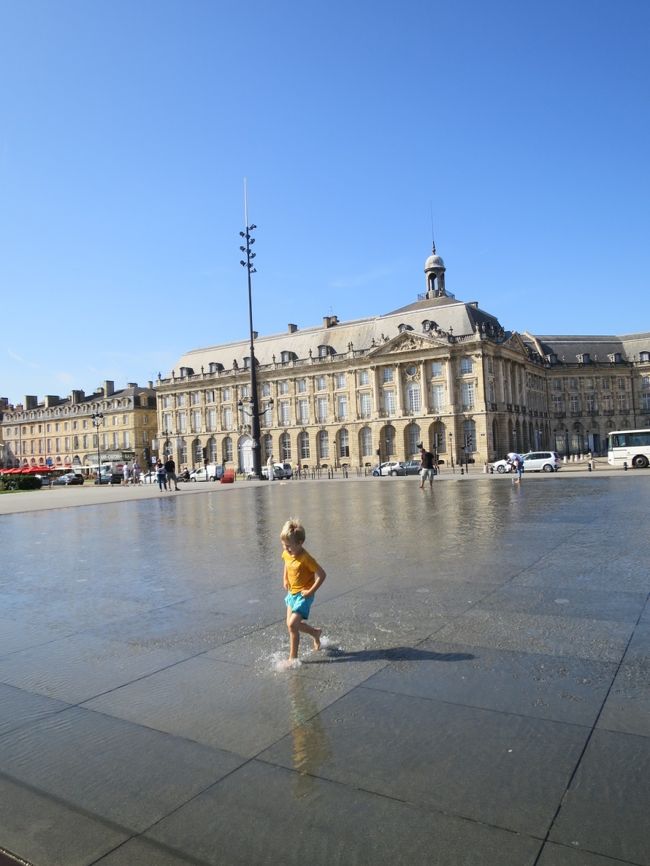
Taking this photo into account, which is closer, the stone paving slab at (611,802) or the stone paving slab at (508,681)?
the stone paving slab at (611,802)

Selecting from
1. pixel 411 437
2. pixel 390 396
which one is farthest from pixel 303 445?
pixel 411 437

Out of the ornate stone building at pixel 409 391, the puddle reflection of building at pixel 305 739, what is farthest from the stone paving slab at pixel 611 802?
the ornate stone building at pixel 409 391

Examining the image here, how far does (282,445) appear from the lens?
82688 mm

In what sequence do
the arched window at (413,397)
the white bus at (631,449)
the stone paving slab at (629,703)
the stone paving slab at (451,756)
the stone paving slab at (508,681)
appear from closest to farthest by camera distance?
the stone paving slab at (451,756) < the stone paving slab at (629,703) < the stone paving slab at (508,681) < the white bus at (631,449) < the arched window at (413,397)

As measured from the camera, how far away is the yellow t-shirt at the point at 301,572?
5121 millimetres

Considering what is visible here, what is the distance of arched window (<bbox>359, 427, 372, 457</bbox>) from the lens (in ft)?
248

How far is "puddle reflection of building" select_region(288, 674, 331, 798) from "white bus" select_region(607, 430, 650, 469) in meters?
39.9

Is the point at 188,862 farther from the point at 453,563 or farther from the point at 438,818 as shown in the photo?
the point at 453,563

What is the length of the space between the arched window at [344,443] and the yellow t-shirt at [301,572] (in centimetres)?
7204

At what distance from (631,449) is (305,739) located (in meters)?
41.0

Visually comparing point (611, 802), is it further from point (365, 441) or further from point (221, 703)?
point (365, 441)

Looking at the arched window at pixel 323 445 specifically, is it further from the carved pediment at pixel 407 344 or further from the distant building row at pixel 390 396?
the carved pediment at pixel 407 344

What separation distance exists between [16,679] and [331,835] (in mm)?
3058

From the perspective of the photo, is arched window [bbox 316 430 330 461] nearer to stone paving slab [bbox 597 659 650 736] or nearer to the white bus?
the white bus
